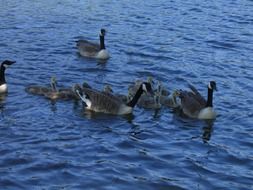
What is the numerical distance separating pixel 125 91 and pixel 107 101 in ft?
6.93

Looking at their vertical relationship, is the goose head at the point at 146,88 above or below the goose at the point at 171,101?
above

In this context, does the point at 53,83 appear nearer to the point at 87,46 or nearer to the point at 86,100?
the point at 86,100

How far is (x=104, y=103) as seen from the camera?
19.0 meters

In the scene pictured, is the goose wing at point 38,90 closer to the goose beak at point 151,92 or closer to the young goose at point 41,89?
the young goose at point 41,89

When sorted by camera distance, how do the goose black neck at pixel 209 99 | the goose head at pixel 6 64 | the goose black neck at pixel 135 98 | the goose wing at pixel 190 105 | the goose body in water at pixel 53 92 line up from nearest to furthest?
the goose black neck at pixel 209 99
the goose black neck at pixel 135 98
the goose wing at pixel 190 105
the goose body in water at pixel 53 92
the goose head at pixel 6 64

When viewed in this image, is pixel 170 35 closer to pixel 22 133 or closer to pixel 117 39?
pixel 117 39

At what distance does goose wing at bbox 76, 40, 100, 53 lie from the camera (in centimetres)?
2500

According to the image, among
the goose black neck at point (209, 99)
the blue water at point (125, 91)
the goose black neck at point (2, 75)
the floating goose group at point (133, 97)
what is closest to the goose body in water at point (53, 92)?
the floating goose group at point (133, 97)

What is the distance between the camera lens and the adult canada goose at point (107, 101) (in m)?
18.8


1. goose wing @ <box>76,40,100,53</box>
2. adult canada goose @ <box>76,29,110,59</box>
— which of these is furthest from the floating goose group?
goose wing @ <box>76,40,100,53</box>

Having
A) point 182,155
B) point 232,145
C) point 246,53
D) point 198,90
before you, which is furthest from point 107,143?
point 246,53

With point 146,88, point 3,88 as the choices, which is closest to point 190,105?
point 146,88

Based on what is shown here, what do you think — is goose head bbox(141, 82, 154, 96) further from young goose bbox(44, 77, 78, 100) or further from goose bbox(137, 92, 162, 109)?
young goose bbox(44, 77, 78, 100)

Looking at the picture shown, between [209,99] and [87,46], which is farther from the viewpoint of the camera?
[87,46]
